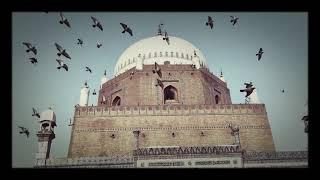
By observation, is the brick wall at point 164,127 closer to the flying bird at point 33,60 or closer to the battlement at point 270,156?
the battlement at point 270,156

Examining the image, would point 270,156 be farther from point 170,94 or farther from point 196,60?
point 196,60

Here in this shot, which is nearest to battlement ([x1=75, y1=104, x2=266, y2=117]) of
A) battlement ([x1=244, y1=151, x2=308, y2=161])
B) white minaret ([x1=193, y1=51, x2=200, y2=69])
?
white minaret ([x1=193, y1=51, x2=200, y2=69])

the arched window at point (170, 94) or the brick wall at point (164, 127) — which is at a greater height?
the arched window at point (170, 94)

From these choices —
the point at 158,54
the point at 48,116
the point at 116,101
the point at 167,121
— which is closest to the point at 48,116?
the point at 48,116

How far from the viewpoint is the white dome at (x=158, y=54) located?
62.5ft

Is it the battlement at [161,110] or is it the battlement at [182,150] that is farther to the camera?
the battlement at [161,110]

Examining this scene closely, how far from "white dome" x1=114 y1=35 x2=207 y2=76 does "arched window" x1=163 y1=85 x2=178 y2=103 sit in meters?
1.56

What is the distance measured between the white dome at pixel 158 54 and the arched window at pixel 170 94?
156cm

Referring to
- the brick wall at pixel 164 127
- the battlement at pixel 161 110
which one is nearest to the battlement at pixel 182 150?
the brick wall at pixel 164 127

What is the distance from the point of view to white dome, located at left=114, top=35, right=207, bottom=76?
1906 cm
